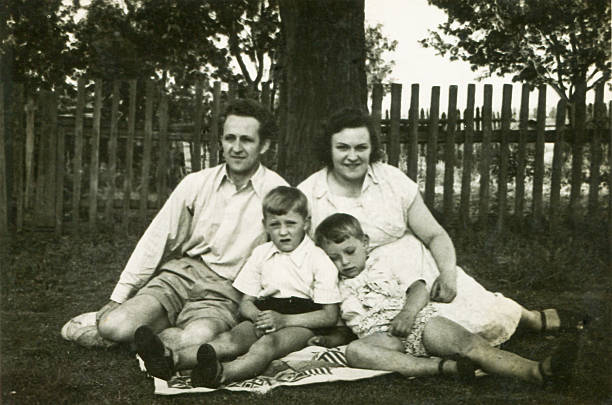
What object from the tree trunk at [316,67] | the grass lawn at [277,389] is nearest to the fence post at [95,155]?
the grass lawn at [277,389]

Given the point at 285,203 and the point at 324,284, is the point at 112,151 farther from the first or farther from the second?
the point at 324,284

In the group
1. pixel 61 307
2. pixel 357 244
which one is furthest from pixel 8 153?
pixel 357 244

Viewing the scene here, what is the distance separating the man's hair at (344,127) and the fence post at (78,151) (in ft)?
8.50

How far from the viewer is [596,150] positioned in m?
4.73

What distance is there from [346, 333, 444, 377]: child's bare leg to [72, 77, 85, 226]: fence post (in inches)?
129

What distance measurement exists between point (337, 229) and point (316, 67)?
Answer: 1.15 meters

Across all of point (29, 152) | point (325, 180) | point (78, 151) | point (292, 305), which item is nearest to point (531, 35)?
point (325, 180)

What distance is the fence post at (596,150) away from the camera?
4.34 meters

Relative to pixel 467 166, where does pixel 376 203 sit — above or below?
below

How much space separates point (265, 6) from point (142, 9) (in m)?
1.49

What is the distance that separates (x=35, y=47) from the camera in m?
4.86

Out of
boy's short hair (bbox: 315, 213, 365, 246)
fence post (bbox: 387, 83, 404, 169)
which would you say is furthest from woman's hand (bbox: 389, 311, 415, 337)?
fence post (bbox: 387, 83, 404, 169)

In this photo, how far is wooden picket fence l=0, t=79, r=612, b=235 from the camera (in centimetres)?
475

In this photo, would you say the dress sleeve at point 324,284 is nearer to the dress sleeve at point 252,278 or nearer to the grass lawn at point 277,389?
the dress sleeve at point 252,278
